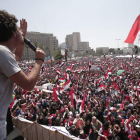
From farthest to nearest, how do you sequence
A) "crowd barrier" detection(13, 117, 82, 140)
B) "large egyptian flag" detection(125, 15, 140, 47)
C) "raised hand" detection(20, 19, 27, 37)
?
"large egyptian flag" detection(125, 15, 140, 47)
"crowd barrier" detection(13, 117, 82, 140)
"raised hand" detection(20, 19, 27, 37)

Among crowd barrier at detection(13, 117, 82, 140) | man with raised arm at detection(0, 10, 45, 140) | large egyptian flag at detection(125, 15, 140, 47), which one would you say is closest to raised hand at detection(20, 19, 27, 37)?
man with raised arm at detection(0, 10, 45, 140)

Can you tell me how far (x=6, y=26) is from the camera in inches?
42.6

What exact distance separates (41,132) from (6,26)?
3.99 m

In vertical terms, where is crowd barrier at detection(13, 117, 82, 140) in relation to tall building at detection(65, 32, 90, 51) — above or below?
below

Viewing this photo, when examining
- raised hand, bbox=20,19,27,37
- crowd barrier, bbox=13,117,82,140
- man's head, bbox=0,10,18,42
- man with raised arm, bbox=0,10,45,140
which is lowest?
crowd barrier, bbox=13,117,82,140

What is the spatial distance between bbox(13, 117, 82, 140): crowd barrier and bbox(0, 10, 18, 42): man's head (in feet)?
10.9

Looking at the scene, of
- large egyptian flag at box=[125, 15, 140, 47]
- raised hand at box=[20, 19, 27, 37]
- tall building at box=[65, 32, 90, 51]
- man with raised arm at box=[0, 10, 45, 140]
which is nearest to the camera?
man with raised arm at box=[0, 10, 45, 140]

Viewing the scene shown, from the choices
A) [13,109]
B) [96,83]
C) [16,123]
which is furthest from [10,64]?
[96,83]

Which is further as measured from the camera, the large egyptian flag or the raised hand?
the large egyptian flag

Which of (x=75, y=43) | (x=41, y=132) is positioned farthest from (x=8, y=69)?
(x=75, y=43)

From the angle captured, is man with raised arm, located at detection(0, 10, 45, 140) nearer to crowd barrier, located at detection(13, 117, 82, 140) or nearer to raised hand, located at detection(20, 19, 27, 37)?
raised hand, located at detection(20, 19, 27, 37)

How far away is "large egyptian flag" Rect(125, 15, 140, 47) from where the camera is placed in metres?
5.12

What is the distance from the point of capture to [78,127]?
5832mm

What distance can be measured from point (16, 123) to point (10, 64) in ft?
16.2
